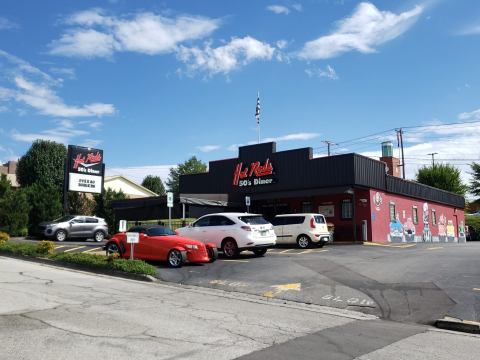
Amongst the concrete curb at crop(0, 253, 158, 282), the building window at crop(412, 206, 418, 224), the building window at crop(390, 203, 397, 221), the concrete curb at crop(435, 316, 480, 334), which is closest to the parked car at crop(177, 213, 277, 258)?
the concrete curb at crop(0, 253, 158, 282)

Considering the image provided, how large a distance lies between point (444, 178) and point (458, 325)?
5813 centimetres

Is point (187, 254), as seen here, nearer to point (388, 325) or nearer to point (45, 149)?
point (388, 325)

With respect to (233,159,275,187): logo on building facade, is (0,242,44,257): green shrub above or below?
below

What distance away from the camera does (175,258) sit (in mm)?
16797

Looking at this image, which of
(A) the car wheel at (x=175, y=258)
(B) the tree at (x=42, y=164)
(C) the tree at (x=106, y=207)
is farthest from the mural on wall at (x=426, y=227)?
(B) the tree at (x=42, y=164)

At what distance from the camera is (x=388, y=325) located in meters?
9.23

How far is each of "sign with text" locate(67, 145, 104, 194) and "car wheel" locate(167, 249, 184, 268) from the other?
62.7 ft

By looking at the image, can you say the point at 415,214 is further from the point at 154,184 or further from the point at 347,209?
the point at 154,184

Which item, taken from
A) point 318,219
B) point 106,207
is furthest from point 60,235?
point 318,219

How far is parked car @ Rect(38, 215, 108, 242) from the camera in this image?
2827cm

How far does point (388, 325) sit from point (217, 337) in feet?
11.8

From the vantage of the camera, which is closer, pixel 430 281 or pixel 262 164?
pixel 430 281

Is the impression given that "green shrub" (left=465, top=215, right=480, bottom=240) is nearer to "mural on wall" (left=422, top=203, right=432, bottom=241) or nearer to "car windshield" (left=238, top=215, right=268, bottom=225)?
"mural on wall" (left=422, top=203, right=432, bottom=241)

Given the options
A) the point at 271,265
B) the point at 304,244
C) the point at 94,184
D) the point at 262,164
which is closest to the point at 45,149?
the point at 94,184
